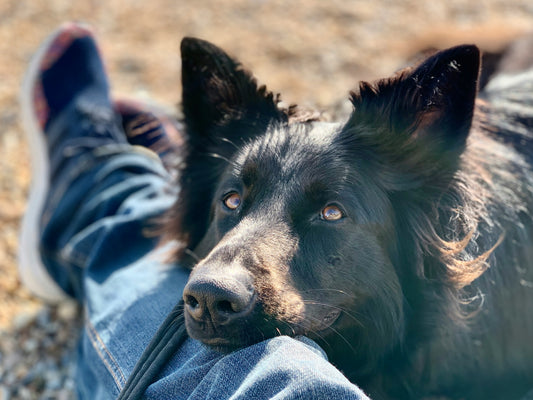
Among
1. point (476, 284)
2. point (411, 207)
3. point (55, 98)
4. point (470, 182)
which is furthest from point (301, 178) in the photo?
point (55, 98)

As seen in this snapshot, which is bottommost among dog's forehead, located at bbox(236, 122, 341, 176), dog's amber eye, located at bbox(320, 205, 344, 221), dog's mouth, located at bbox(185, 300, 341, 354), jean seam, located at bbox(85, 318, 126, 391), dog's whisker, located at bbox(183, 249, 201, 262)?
jean seam, located at bbox(85, 318, 126, 391)

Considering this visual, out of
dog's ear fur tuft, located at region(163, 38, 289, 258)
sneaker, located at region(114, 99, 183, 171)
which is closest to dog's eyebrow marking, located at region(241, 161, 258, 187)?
dog's ear fur tuft, located at region(163, 38, 289, 258)

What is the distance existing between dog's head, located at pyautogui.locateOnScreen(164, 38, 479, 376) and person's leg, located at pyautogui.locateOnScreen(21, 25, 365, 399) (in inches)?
6.9

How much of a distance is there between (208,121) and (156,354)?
111cm

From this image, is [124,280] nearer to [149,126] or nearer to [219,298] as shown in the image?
[219,298]

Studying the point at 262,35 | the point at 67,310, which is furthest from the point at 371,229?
the point at 262,35

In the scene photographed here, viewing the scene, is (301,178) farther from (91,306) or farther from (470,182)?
(91,306)

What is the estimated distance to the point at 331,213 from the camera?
2178 mm

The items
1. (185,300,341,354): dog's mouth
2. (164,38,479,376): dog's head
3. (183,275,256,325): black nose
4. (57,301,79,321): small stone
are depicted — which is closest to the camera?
(183,275,256,325): black nose

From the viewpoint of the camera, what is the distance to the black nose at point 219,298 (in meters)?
1.76

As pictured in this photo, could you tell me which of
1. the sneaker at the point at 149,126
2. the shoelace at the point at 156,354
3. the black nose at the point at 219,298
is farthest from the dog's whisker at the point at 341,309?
the sneaker at the point at 149,126

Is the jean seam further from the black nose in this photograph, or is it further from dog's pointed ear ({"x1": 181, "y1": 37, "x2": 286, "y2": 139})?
dog's pointed ear ({"x1": 181, "y1": 37, "x2": 286, "y2": 139})

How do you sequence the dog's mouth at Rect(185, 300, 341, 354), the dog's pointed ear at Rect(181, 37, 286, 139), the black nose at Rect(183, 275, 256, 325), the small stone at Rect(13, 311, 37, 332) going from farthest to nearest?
the small stone at Rect(13, 311, 37, 332) → the dog's pointed ear at Rect(181, 37, 286, 139) → the dog's mouth at Rect(185, 300, 341, 354) → the black nose at Rect(183, 275, 256, 325)

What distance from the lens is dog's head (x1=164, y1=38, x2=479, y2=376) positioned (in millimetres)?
1987
